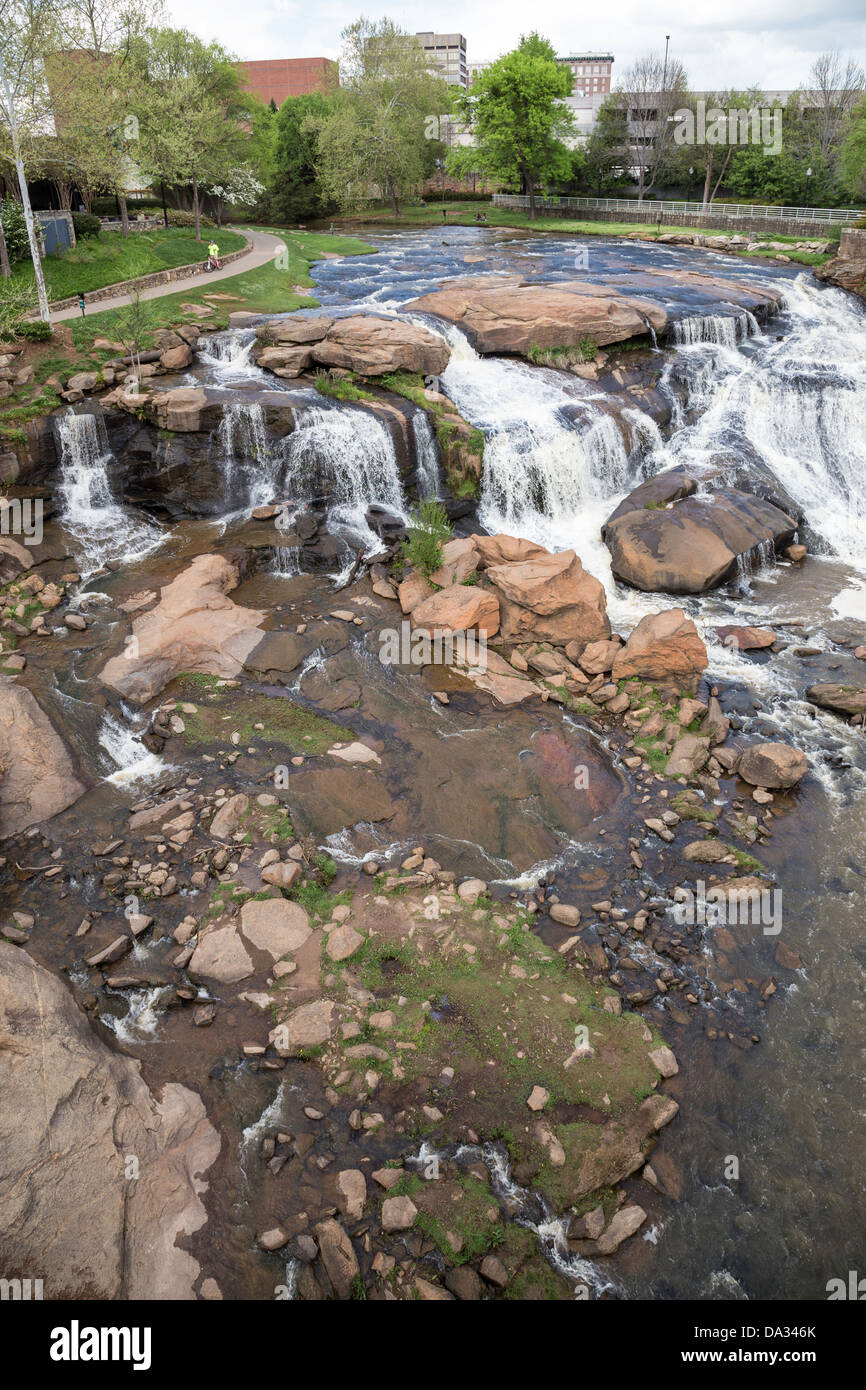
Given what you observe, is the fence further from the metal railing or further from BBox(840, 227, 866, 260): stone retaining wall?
the metal railing

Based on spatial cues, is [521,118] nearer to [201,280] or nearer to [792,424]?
[201,280]

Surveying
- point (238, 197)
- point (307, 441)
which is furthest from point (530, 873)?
point (238, 197)

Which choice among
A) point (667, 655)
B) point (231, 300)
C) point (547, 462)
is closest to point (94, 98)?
point (231, 300)

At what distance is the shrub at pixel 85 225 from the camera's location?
28.9 m

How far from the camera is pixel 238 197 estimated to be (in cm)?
4031

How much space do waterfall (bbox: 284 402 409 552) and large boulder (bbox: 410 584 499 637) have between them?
3.60 metres

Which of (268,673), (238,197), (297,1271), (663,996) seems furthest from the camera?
(238,197)

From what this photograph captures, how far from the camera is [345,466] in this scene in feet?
56.1

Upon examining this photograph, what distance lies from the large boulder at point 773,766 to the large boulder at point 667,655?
172 cm

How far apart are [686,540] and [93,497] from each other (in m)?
12.4

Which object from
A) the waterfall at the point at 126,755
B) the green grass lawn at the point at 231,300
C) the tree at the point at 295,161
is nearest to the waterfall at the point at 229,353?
the green grass lawn at the point at 231,300

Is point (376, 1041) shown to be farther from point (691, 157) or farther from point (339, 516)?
point (691, 157)

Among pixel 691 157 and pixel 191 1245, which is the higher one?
pixel 691 157

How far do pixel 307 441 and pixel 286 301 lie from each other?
1156cm
